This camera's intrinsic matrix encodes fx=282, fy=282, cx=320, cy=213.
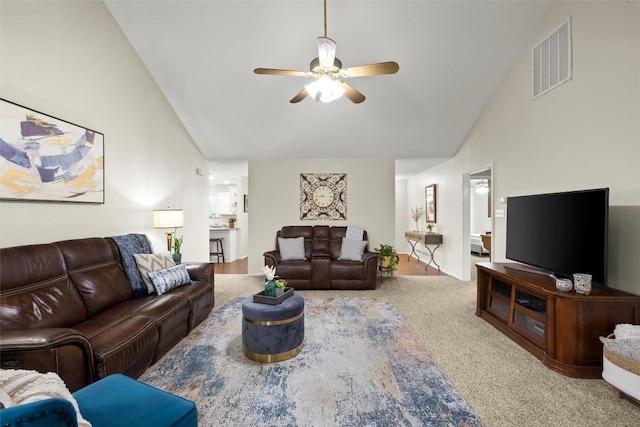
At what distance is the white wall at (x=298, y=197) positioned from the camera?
577 centimetres

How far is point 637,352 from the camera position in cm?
182

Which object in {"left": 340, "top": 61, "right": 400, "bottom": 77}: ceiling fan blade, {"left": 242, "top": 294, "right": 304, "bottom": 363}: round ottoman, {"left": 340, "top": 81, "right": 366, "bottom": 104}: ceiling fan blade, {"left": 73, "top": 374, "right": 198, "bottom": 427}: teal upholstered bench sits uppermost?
{"left": 340, "top": 61, "right": 400, "bottom": 77}: ceiling fan blade

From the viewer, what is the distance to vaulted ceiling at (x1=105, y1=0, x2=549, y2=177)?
334 cm

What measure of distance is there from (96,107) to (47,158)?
0.91 metres

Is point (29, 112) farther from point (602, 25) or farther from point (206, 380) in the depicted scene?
point (602, 25)

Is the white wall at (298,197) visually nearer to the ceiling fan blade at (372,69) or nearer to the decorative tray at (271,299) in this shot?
the decorative tray at (271,299)

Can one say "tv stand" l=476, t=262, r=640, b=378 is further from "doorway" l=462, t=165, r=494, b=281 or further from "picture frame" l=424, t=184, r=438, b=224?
"picture frame" l=424, t=184, r=438, b=224

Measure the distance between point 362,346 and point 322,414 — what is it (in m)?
0.98

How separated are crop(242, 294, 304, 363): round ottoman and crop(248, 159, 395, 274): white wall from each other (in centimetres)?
334

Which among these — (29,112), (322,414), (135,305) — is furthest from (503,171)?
(29,112)

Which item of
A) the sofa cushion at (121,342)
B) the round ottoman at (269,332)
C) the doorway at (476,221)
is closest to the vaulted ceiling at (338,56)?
the doorway at (476,221)

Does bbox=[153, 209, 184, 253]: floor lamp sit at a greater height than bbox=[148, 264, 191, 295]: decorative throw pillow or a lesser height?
greater

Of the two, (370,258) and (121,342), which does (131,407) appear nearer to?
(121,342)

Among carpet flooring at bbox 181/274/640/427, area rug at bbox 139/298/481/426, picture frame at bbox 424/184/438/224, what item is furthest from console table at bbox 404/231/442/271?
area rug at bbox 139/298/481/426
